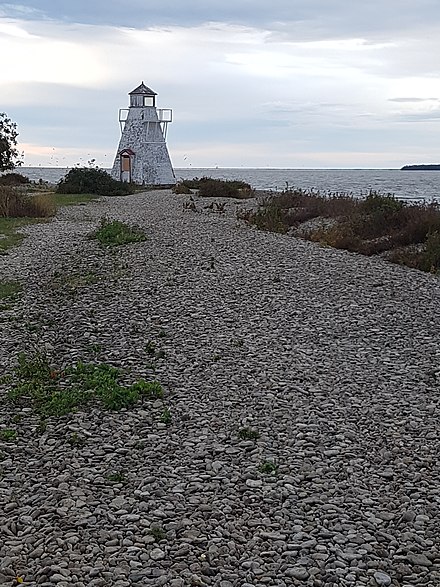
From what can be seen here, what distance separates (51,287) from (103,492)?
9.43 m

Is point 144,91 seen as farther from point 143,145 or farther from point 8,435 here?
point 8,435

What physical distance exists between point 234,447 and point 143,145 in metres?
49.5

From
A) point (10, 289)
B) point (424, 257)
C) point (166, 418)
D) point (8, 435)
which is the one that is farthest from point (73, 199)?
point (8, 435)

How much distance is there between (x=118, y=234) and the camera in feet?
75.6

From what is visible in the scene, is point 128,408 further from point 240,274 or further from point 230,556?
point 240,274

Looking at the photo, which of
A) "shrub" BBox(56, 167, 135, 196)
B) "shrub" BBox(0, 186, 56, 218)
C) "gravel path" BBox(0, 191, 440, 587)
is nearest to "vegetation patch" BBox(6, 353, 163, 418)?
"gravel path" BBox(0, 191, 440, 587)

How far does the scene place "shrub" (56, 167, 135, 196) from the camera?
159 feet

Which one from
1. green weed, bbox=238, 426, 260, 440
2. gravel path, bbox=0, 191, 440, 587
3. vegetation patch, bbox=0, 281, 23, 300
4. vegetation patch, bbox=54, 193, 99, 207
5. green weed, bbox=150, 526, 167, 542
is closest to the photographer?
gravel path, bbox=0, 191, 440, 587

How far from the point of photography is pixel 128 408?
7.57m

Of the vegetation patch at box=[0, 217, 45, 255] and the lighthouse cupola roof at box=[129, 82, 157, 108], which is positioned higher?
the lighthouse cupola roof at box=[129, 82, 157, 108]

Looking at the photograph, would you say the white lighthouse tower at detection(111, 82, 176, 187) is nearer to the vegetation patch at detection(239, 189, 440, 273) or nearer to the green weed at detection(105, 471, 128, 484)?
the vegetation patch at detection(239, 189, 440, 273)

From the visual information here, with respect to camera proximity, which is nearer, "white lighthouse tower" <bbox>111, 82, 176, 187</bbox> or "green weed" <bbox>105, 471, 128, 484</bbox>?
"green weed" <bbox>105, 471, 128, 484</bbox>

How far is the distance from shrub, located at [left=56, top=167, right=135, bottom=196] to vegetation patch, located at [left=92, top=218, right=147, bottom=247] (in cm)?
2314

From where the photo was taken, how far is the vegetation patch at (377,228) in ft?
62.4
